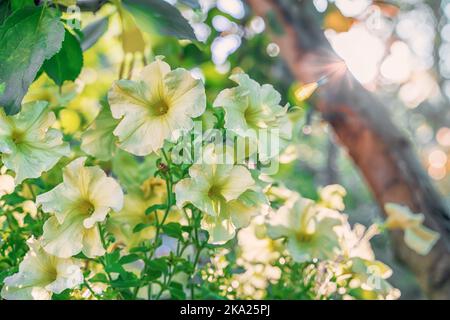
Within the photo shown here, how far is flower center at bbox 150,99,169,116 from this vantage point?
56cm

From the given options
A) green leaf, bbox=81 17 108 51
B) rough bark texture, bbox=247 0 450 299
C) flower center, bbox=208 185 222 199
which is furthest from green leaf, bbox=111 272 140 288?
rough bark texture, bbox=247 0 450 299

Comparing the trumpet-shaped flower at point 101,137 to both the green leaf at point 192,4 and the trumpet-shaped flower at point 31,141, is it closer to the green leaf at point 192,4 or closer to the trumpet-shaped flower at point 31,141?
the trumpet-shaped flower at point 31,141

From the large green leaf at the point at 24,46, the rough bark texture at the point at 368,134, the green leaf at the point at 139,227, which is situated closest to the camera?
the large green leaf at the point at 24,46

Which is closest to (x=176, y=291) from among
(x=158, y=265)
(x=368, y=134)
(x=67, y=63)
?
(x=158, y=265)

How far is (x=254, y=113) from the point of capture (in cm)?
58

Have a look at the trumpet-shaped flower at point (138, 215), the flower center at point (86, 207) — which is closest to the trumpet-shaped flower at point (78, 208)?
the flower center at point (86, 207)

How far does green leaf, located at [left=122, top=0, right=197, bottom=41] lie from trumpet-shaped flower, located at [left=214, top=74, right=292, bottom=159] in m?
0.10

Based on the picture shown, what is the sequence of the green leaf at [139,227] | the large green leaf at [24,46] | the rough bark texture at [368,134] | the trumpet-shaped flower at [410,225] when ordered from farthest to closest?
the rough bark texture at [368,134]
the trumpet-shaped flower at [410,225]
the green leaf at [139,227]
the large green leaf at [24,46]

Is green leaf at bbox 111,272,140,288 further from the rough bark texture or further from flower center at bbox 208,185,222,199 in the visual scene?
the rough bark texture

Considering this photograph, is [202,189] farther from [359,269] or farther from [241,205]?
[359,269]

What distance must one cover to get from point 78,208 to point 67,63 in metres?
0.19

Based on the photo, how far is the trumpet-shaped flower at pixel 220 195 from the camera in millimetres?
539

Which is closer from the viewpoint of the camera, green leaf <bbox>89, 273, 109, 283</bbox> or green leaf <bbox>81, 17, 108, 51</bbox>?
green leaf <bbox>89, 273, 109, 283</bbox>

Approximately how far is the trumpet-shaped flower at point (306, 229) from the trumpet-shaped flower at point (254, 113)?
0.48ft
